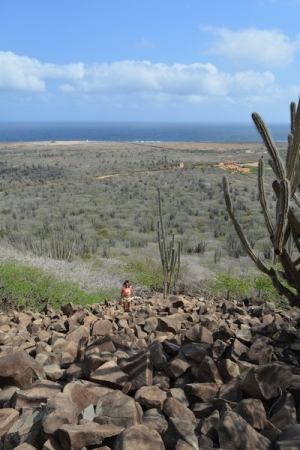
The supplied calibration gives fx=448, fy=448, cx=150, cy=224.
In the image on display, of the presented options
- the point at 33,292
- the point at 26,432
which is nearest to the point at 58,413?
the point at 26,432

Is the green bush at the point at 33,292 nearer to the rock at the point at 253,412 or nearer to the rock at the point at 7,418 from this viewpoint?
the rock at the point at 7,418

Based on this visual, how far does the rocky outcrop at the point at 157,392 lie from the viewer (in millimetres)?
3207

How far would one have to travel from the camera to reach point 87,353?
4.73 meters

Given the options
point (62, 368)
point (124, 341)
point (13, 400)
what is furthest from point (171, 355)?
point (13, 400)

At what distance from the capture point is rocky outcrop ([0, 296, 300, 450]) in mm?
3207

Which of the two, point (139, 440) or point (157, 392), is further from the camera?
point (157, 392)

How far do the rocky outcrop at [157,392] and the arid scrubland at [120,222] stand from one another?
8778 millimetres

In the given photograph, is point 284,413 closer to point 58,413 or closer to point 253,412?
point 253,412

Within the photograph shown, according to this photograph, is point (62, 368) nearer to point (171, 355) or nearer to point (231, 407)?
point (171, 355)

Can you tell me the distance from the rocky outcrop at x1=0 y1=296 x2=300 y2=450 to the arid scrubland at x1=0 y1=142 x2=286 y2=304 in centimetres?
878

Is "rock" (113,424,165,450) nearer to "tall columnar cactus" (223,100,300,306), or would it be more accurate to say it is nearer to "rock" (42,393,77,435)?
"rock" (42,393,77,435)

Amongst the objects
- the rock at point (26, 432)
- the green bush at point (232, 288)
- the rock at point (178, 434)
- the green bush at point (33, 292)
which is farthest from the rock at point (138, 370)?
the green bush at point (232, 288)

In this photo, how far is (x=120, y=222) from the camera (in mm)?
25656

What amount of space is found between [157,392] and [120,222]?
21885 millimetres
